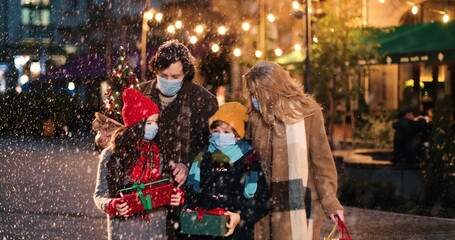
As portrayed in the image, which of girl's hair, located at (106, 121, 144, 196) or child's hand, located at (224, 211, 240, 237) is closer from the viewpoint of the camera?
child's hand, located at (224, 211, 240, 237)

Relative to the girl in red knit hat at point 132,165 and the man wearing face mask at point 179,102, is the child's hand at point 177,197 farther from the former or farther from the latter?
the man wearing face mask at point 179,102

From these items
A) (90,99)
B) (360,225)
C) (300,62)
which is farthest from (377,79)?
(90,99)

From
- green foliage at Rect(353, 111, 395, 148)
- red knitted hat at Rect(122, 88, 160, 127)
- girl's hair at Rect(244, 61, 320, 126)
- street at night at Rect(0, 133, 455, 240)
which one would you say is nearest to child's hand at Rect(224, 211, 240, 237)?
girl's hair at Rect(244, 61, 320, 126)

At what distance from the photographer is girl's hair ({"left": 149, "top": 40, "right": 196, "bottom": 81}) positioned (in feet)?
18.3

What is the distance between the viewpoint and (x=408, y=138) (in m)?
16.8

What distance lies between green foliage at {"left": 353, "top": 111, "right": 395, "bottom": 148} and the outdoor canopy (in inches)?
74.5

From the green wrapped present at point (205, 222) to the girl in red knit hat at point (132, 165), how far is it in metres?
0.23

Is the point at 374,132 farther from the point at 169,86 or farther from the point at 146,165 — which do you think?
the point at 146,165

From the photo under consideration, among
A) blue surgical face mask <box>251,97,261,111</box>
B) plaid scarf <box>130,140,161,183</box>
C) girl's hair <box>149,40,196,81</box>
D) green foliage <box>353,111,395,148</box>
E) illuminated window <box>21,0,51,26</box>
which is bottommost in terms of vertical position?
green foliage <box>353,111,395,148</box>

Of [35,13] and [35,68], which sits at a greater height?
[35,13]

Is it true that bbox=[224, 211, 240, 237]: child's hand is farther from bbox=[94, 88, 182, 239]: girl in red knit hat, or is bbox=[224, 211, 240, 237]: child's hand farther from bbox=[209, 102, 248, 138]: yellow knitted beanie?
bbox=[209, 102, 248, 138]: yellow knitted beanie

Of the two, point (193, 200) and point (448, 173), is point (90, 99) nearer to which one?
point (448, 173)

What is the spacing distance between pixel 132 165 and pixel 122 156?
83 millimetres

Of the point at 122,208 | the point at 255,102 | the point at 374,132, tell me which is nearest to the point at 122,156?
the point at 122,208
